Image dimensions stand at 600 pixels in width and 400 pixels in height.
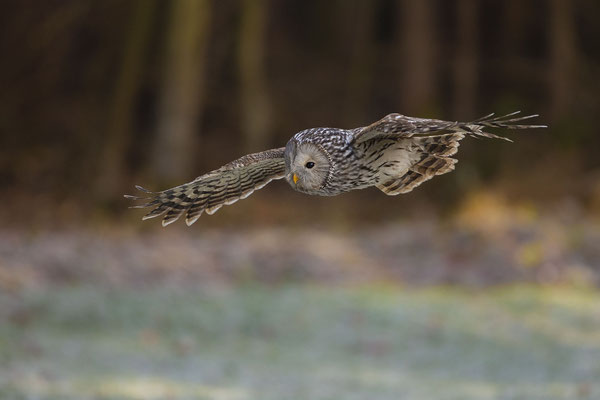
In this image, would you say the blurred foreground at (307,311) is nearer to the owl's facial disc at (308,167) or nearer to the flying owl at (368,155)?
the flying owl at (368,155)

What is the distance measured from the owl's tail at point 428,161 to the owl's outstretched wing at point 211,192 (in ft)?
1.90

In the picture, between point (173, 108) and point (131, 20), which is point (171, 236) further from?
point (131, 20)

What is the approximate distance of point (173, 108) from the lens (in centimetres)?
1552

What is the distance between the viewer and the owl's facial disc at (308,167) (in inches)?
171

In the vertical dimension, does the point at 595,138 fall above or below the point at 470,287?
above

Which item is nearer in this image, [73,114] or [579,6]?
[73,114]

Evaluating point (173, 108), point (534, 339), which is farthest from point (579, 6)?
point (534, 339)

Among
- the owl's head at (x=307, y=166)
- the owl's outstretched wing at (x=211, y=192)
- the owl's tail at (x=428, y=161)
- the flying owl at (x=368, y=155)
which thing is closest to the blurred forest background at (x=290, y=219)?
the owl's outstretched wing at (x=211, y=192)

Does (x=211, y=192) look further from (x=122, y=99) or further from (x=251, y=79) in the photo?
(x=251, y=79)

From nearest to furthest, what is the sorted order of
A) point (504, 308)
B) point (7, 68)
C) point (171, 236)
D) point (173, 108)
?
point (504, 308)
point (171, 236)
point (173, 108)
point (7, 68)

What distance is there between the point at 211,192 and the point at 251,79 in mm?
11638

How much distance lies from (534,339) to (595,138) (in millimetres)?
9121

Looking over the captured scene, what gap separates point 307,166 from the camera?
4.34 m

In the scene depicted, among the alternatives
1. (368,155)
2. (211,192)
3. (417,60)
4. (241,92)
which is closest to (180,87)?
(241,92)
